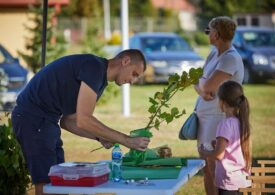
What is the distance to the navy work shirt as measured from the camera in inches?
215

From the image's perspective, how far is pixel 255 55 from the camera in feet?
78.1

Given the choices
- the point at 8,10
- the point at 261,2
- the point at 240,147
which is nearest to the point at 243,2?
the point at 261,2

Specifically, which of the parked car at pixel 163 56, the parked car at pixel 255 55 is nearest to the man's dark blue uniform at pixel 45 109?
the parked car at pixel 163 56

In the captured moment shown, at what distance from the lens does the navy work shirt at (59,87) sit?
5.46m

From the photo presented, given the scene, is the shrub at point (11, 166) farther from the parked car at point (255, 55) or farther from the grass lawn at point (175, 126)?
the parked car at point (255, 55)

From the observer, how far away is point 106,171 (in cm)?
513

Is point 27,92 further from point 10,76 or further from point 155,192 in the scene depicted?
point 10,76

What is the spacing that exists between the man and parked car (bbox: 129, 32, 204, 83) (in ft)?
54.9

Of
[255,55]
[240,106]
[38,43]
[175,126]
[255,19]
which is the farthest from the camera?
[255,19]

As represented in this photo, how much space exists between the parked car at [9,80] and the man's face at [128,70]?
11.4 meters

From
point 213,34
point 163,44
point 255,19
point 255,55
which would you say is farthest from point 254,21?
point 213,34

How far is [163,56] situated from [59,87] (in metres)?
18.3

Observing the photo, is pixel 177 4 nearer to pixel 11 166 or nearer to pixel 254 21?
pixel 254 21

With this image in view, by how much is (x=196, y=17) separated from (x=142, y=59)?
57.6 m
